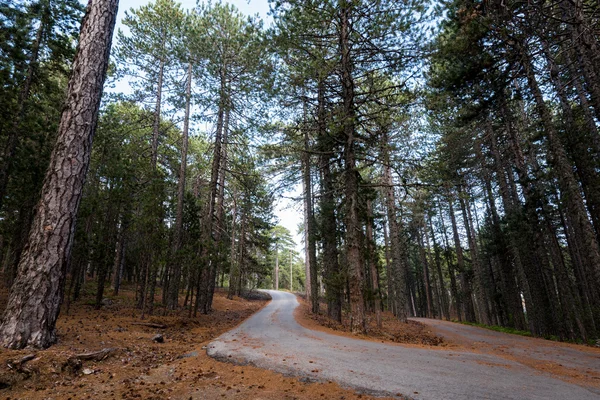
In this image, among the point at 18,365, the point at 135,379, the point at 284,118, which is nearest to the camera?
the point at 18,365

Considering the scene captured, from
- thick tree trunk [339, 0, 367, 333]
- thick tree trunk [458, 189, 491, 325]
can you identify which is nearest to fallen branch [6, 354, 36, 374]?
thick tree trunk [339, 0, 367, 333]

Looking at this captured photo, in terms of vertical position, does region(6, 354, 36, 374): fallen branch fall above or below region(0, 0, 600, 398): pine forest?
below

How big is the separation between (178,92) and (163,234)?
25.8 feet

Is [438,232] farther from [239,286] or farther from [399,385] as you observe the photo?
[399,385]

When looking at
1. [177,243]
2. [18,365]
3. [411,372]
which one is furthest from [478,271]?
[18,365]

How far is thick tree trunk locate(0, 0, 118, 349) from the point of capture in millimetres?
4250

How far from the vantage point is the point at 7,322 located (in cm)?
416

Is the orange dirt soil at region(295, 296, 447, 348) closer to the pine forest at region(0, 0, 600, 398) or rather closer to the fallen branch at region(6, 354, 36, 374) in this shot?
the pine forest at region(0, 0, 600, 398)

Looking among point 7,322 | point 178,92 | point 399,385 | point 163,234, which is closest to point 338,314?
point 163,234

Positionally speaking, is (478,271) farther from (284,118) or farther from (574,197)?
(284,118)

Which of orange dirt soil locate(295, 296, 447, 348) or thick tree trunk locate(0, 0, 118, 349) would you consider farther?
orange dirt soil locate(295, 296, 447, 348)

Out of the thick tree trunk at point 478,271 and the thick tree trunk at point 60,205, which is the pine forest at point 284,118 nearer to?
the thick tree trunk at point 60,205

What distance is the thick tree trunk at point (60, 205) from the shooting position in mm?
4250

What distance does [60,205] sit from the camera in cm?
473
